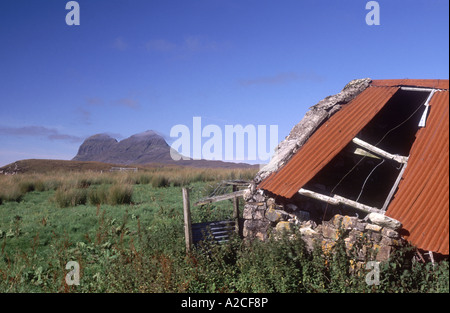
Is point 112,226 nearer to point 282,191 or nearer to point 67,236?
point 67,236

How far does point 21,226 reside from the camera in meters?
10.5

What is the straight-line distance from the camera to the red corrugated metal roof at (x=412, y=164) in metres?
4.94

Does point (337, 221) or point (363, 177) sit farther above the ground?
point (363, 177)

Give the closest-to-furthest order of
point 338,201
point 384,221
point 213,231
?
point 384,221, point 338,201, point 213,231

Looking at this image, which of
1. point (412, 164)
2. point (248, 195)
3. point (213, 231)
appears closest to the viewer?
point (412, 164)

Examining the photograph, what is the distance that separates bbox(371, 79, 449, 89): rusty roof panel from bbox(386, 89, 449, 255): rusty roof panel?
0.91 metres

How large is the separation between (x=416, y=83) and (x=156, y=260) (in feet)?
21.7

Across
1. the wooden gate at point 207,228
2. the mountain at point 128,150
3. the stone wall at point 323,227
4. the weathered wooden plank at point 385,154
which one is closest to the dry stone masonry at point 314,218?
the stone wall at point 323,227

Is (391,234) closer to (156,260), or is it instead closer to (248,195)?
(248,195)

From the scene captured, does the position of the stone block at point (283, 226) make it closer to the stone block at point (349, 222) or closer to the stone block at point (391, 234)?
the stone block at point (349, 222)

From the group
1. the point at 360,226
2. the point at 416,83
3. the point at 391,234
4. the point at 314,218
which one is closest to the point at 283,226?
the point at 314,218

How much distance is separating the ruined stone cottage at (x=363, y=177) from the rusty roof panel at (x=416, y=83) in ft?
0.07

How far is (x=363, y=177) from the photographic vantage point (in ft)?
27.2
